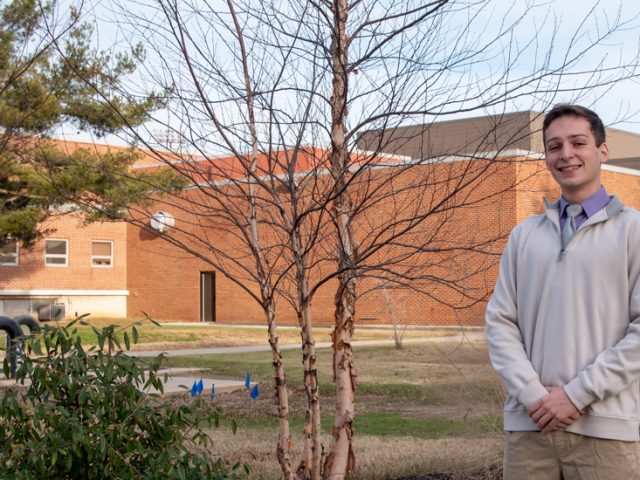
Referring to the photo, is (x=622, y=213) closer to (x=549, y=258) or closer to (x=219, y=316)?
(x=549, y=258)

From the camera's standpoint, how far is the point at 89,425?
4.16m

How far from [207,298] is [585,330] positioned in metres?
36.7

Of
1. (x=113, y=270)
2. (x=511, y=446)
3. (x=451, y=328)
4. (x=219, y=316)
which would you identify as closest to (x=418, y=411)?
(x=511, y=446)

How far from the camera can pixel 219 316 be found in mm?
38219

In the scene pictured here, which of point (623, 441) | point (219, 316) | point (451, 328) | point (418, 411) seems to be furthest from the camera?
point (219, 316)

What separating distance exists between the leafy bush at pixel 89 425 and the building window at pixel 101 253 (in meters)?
36.1

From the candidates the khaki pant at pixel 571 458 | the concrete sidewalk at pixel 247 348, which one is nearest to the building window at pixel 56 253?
the concrete sidewalk at pixel 247 348

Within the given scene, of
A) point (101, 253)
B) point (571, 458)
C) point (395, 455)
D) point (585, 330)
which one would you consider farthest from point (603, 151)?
point (101, 253)

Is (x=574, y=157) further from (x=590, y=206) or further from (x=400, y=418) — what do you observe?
(x=400, y=418)

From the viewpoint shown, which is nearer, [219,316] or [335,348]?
[335,348]

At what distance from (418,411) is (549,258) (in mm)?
9293

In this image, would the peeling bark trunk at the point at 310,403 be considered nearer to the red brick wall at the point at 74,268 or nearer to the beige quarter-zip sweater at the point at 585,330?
the beige quarter-zip sweater at the point at 585,330

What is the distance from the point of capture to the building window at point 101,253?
3962cm

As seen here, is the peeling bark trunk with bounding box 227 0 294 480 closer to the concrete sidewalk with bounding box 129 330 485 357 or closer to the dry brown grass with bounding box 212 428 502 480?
the dry brown grass with bounding box 212 428 502 480
